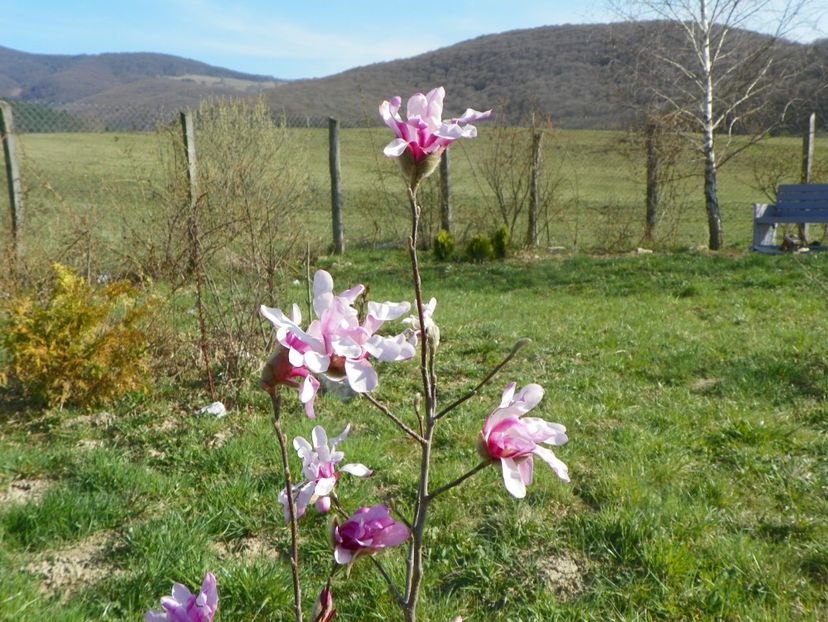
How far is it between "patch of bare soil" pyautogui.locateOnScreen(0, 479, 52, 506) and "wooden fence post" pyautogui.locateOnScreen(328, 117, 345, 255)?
8122 millimetres

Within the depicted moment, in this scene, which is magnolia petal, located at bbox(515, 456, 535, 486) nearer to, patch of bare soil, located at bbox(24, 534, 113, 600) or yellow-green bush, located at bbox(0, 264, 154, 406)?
patch of bare soil, located at bbox(24, 534, 113, 600)

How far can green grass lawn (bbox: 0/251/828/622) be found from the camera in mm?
2516

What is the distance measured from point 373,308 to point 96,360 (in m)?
3.77

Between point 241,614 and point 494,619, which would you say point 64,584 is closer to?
point 241,614

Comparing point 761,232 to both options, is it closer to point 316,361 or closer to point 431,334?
point 431,334

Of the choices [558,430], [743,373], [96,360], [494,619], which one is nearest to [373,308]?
[558,430]

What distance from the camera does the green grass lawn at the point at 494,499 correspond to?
8.25ft

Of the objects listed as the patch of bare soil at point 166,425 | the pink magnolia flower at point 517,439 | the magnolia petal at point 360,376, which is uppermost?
the magnolia petal at point 360,376

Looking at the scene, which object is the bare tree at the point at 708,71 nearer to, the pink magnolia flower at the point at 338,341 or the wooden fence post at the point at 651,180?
the wooden fence post at the point at 651,180

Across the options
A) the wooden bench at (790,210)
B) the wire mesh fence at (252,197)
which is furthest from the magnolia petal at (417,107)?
the wooden bench at (790,210)

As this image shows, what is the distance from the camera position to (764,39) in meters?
11.5

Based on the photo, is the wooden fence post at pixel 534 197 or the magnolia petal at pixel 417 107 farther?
the wooden fence post at pixel 534 197

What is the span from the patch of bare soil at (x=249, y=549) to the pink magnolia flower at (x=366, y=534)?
189 centimetres

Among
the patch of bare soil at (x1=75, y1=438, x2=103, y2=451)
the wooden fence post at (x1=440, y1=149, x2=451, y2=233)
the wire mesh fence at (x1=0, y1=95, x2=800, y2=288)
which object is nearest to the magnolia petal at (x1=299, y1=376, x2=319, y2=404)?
the patch of bare soil at (x1=75, y1=438, x2=103, y2=451)
